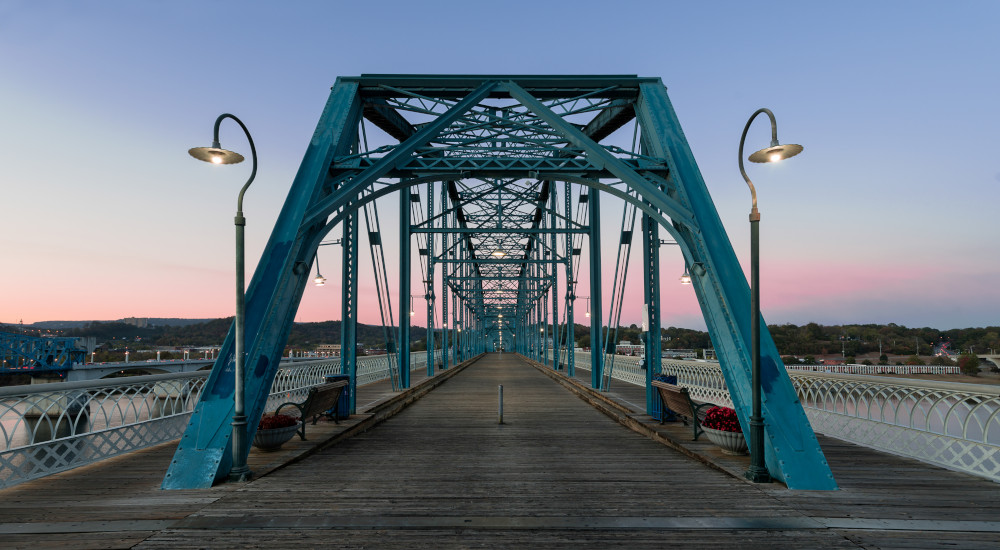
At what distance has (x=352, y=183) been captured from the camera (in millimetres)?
9070

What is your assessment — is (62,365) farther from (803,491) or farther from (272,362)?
(803,491)

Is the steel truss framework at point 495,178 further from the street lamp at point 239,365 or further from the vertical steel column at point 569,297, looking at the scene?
the vertical steel column at point 569,297

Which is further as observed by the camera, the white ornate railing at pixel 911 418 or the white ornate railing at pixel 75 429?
the white ornate railing at pixel 911 418

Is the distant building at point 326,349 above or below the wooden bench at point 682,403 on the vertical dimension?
below

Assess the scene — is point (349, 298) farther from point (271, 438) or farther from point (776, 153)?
point (776, 153)

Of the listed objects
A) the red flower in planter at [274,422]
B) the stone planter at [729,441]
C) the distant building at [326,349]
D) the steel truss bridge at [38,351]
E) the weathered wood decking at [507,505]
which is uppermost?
the red flower in planter at [274,422]

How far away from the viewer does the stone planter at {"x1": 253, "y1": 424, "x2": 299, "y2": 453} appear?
28.0 feet

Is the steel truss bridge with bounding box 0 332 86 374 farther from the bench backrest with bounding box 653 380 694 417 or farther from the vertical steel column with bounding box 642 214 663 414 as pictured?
the bench backrest with bounding box 653 380 694 417

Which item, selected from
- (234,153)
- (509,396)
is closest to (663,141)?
(234,153)

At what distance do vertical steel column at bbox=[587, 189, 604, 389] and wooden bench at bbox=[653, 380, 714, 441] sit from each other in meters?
7.28

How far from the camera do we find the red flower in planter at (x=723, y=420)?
324 inches

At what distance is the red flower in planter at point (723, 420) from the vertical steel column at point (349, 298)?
7.69 metres

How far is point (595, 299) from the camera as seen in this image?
19.4 m

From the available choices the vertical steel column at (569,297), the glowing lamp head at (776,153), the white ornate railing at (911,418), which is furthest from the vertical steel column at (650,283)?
the vertical steel column at (569,297)
